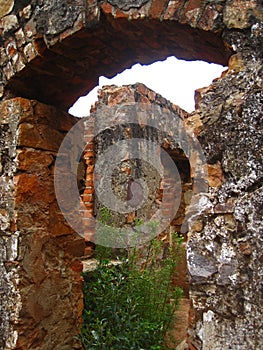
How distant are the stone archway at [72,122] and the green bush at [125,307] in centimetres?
40

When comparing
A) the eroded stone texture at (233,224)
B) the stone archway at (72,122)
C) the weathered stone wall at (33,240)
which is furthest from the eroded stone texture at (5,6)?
the eroded stone texture at (233,224)

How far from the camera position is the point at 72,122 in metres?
2.71

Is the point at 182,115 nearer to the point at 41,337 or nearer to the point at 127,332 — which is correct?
the point at 127,332

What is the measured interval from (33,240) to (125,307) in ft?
4.19

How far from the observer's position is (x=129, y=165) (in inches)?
192

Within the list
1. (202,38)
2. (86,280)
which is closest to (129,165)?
(86,280)

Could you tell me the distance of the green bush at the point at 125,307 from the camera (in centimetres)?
281

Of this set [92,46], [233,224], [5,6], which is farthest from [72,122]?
[233,224]

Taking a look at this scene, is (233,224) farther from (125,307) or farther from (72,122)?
(125,307)

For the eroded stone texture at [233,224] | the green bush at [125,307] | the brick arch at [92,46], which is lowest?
the green bush at [125,307]

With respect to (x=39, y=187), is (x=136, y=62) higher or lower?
higher

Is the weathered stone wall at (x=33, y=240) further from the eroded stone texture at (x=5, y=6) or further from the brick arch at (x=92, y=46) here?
the eroded stone texture at (x=5, y=6)

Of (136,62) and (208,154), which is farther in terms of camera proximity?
(136,62)

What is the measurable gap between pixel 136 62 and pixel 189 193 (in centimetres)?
378
